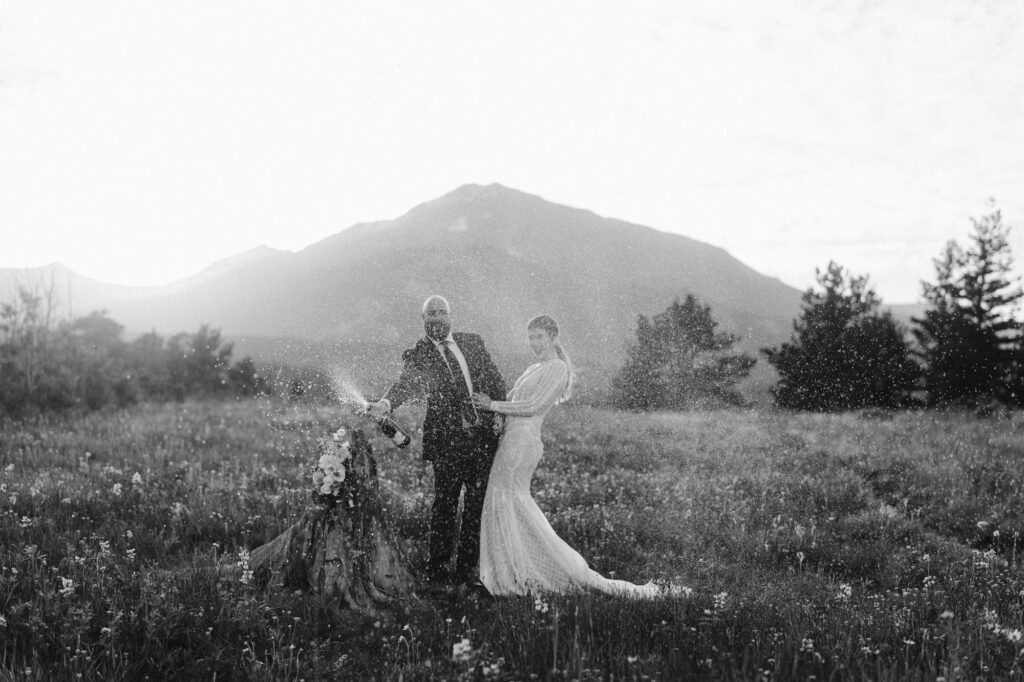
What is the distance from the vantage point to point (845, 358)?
1623 inches

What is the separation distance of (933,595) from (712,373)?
4061 centimetres

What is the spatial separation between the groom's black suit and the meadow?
2.06 feet

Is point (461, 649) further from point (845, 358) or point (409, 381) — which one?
point (845, 358)

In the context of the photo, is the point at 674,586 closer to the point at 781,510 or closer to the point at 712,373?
the point at 781,510

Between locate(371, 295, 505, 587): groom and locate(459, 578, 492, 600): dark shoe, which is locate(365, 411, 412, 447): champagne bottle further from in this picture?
locate(459, 578, 492, 600): dark shoe

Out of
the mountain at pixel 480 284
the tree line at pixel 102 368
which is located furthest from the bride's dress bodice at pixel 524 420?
the mountain at pixel 480 284

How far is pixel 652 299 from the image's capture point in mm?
130625

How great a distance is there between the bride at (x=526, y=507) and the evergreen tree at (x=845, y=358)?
34.9 m

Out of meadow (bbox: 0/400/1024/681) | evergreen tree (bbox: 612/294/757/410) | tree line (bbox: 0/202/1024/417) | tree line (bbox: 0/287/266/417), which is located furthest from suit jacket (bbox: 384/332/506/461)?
evergreen tree (bbox: 612/294/757/410)

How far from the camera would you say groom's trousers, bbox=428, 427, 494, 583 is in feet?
23.1

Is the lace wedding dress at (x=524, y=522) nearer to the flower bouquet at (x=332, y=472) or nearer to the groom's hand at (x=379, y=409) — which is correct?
the groom's hand at (x=379, y=409)

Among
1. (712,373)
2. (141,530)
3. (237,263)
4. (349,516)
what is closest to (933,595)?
(349,516)

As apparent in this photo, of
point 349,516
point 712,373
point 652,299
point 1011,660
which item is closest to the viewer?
point 1011,660

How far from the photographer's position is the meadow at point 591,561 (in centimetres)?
463
